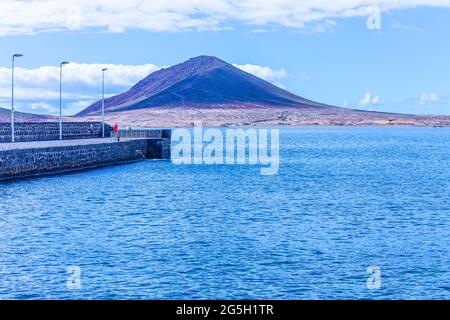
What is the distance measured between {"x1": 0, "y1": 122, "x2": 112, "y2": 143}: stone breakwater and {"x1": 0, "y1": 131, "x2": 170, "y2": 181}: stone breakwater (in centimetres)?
227

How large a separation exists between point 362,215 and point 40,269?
14.3m

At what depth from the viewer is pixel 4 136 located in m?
49.8

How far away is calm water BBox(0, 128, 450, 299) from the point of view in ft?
54.5

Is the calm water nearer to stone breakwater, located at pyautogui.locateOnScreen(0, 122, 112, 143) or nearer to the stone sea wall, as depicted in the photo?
the stone sea wall

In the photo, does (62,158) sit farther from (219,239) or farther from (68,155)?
(219,239)

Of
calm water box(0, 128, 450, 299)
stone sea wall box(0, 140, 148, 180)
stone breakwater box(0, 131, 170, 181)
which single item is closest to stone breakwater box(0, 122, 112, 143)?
stone breakwater box(0, 131, 170, 181)

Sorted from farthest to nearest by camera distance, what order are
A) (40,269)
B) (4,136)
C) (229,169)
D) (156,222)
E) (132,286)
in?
(229,169), (4,136), (156,222), (40,269), (132,286)

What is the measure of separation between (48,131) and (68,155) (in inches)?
535

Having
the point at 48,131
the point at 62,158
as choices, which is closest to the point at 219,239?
the point at 62,158

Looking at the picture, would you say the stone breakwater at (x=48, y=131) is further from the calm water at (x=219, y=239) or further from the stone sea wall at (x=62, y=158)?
the calm water at (x=219, y=239)

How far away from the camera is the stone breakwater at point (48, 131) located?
2001 inches

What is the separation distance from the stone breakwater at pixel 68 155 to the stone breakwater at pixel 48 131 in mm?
2269
